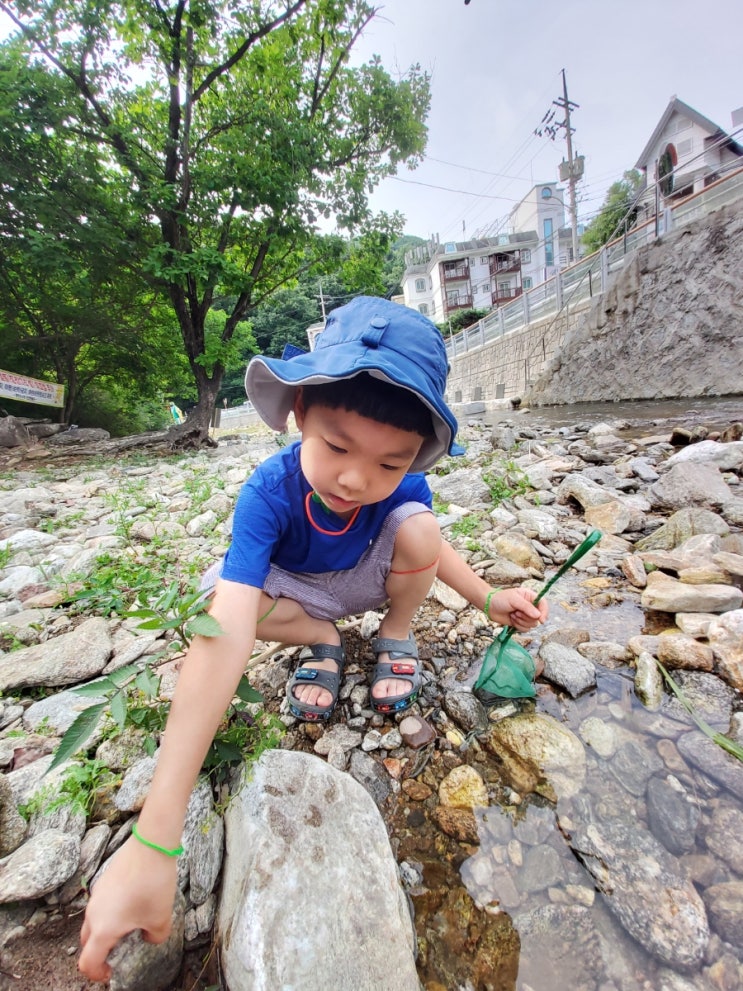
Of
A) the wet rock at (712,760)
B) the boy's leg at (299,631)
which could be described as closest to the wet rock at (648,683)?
the wet rock at (712,760)

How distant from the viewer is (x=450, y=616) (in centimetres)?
182

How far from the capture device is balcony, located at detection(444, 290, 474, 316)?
3691 cm

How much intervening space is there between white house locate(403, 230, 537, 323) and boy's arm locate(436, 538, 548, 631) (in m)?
37.8

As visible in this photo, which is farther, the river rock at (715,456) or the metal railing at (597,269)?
the metal railing at (597,269)

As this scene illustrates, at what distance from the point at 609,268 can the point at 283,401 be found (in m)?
12.1

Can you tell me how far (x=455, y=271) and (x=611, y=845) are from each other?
41.9m

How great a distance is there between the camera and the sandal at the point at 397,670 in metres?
1.33

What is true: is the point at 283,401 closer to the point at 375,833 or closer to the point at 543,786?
the point at 375,833

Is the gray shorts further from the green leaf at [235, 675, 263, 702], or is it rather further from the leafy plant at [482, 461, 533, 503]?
the leafy plant at [482, 461, 533, 503]

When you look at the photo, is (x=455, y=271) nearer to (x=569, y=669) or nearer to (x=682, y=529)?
(x=682, y=529)

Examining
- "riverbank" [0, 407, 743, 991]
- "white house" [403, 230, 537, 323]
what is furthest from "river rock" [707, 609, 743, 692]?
"white house" [403, 230, 537, 323]

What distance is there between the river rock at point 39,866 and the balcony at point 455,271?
41.6 metres

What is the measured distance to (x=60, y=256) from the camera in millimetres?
6352

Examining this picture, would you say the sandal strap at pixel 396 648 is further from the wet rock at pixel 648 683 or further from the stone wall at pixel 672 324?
the stone wall at pixel 672 324
